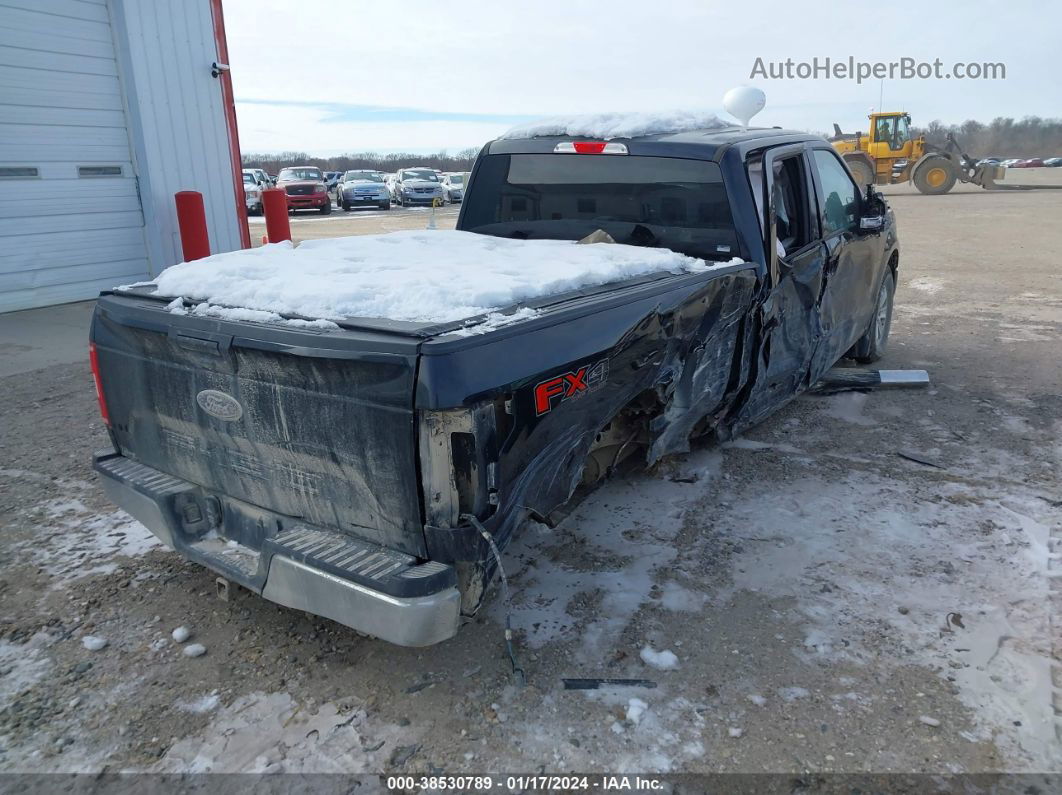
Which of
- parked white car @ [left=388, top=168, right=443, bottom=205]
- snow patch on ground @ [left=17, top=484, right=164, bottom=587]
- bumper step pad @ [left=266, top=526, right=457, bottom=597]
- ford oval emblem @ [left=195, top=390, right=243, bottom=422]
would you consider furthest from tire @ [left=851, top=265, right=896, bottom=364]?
parked white car @ [left=388, top=168, right=443, bottom=205]

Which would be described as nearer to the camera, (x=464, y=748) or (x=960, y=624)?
(x=464, y=748)

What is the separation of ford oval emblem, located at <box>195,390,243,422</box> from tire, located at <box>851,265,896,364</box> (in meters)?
5.09

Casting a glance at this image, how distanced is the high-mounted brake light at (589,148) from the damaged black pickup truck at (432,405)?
0.08 feet

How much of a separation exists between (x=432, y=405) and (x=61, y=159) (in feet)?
29.9

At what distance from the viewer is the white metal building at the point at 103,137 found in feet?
29.0

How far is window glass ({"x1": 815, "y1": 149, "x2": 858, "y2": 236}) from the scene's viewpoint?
4891 millimetres

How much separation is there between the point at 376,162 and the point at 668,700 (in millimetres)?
88073

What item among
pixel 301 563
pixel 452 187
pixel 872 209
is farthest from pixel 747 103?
pixel 452 187

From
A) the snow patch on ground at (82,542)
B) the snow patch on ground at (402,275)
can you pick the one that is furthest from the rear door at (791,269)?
the snow patch on ground at (82,542)

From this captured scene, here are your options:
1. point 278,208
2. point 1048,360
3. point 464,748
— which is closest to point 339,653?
point 464,748

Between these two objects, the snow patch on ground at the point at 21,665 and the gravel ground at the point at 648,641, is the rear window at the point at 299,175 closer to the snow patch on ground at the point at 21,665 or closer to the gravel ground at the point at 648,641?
the gravel ground at the point at 648,641

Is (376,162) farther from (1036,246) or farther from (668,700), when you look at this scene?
(668,700)

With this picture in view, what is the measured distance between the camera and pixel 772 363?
4.26m

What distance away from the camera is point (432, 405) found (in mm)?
2148
